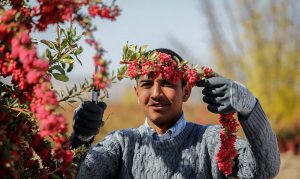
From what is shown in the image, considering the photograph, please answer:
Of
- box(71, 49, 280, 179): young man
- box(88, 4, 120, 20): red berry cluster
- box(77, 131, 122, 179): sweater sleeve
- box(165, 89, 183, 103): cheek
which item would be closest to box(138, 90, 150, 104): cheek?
box(71, 49, 280, 179): young man

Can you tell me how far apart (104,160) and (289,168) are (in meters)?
9.44

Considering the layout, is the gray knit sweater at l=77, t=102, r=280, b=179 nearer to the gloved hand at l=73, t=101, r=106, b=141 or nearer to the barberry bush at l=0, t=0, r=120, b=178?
the gloved hand at l=73, t=101, r=106, b=141

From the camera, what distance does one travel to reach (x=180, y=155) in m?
2.88

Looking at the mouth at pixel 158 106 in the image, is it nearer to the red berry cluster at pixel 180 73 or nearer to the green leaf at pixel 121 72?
the red berry cluster at pixel 180 73

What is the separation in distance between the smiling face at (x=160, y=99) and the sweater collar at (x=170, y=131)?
1.5 inches

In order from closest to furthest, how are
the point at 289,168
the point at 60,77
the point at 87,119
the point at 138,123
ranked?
the point at 60,77, the point at 87,119, the point at 289,168, the point at 138,123

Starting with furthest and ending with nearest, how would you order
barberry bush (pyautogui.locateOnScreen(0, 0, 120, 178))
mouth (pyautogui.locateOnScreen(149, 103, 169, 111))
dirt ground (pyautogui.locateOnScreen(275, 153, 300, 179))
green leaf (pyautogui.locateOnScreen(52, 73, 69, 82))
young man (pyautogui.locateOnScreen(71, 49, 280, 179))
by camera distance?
dirt ground (pyautogui.locateOnScreen(275, 153, 300, 179))
mouth (pyautogui.locateOnScreen(149, 103, 169, 111))
young man (pyautogui.locateOnScreen(71, 49, 280, 179))
green leaf (pyautogui.locateOnScreen(52, 73, 69, 82))
barberry bush (pyautogui.locateOnScreen(0, 0, 120, 178))

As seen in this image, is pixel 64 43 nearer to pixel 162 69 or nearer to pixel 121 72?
pixel 121 72

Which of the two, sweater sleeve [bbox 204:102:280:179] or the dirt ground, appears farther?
the dirt ground

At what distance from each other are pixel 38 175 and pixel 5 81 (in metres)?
0.40

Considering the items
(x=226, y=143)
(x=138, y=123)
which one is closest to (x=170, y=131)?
(x=226, y=143)

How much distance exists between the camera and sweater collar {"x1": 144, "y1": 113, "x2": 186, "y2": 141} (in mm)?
2922

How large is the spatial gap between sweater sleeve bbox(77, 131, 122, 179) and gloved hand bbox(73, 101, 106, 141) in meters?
0.18

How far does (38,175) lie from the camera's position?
87.2 inches
